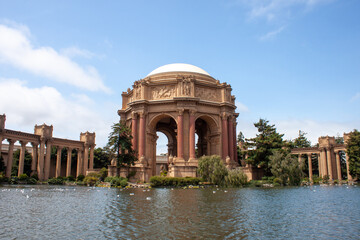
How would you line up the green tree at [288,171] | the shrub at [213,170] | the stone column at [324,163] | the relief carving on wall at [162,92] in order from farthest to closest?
1. the stone column at [324,163]
2. the relief carving on wall at [162,92]
3. the green tree at [288,171]
4. the shrub at [213,170]

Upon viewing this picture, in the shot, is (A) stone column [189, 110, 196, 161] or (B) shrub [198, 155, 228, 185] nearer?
(B) shrub [198, 155, 228, 185]

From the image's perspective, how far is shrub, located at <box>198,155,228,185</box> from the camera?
3434 centimetres

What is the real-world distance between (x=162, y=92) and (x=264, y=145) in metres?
17.2

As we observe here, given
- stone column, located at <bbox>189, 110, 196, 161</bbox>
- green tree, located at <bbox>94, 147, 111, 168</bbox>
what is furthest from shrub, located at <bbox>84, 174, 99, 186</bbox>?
green tree, located at <bbox>94, 147, 111, 168</bbox>

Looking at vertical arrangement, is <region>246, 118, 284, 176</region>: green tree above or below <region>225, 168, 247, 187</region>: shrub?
above

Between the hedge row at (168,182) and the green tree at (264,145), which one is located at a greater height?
the green tree at (264,145)

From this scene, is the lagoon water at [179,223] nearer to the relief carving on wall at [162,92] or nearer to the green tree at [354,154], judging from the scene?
the relief carving on wall at [162,92]

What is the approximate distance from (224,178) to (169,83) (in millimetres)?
19748

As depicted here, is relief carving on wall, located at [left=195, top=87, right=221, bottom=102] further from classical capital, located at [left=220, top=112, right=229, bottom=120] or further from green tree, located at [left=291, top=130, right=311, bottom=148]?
green tree, located at [left=291, top=130, right=311, bottom=148]

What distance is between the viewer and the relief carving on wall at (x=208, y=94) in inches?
1927

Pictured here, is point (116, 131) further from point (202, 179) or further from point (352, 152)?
point (352, 152)

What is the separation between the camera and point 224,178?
34.2 meters

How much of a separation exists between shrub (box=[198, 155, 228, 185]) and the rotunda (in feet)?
23.2

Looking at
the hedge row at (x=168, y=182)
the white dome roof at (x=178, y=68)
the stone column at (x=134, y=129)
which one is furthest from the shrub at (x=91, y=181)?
the white dome roof at (x=178, y=68)
